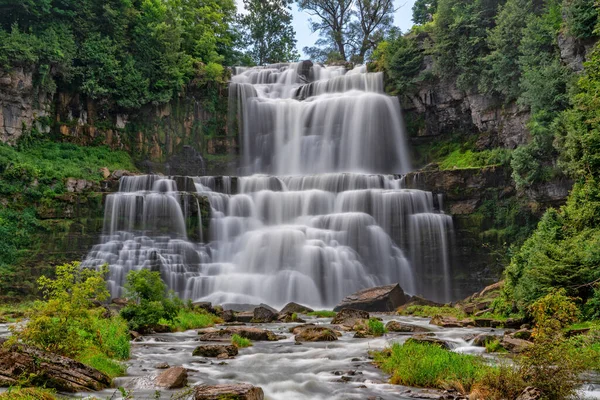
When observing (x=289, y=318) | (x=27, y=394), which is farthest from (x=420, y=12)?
(x=27, y=394)

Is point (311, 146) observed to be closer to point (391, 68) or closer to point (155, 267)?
point (391, 68)

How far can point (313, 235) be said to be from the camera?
29109mm

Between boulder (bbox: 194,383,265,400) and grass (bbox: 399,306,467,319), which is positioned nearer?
boulder (bbox: 194,383,265,400)

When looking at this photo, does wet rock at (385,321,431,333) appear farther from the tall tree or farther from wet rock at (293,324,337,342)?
the tall tree

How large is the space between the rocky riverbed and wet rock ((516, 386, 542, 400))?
117 cm

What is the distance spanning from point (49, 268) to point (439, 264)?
72.4 ft

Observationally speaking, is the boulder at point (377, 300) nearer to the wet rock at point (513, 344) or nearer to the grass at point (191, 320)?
the grass at point (191, 320)

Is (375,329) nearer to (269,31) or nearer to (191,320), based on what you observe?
(191,320)

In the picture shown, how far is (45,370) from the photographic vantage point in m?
7.26

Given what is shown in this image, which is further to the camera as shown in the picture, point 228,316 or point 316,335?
point 228,316

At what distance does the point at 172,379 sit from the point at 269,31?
58.2 m

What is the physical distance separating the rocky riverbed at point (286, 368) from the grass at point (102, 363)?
19 cm

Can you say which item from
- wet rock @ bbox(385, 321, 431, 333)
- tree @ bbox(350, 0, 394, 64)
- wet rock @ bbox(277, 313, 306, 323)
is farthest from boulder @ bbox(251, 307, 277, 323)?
tree @ bbox(350, 0, 394, 64)

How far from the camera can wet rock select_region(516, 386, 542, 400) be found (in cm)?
619
